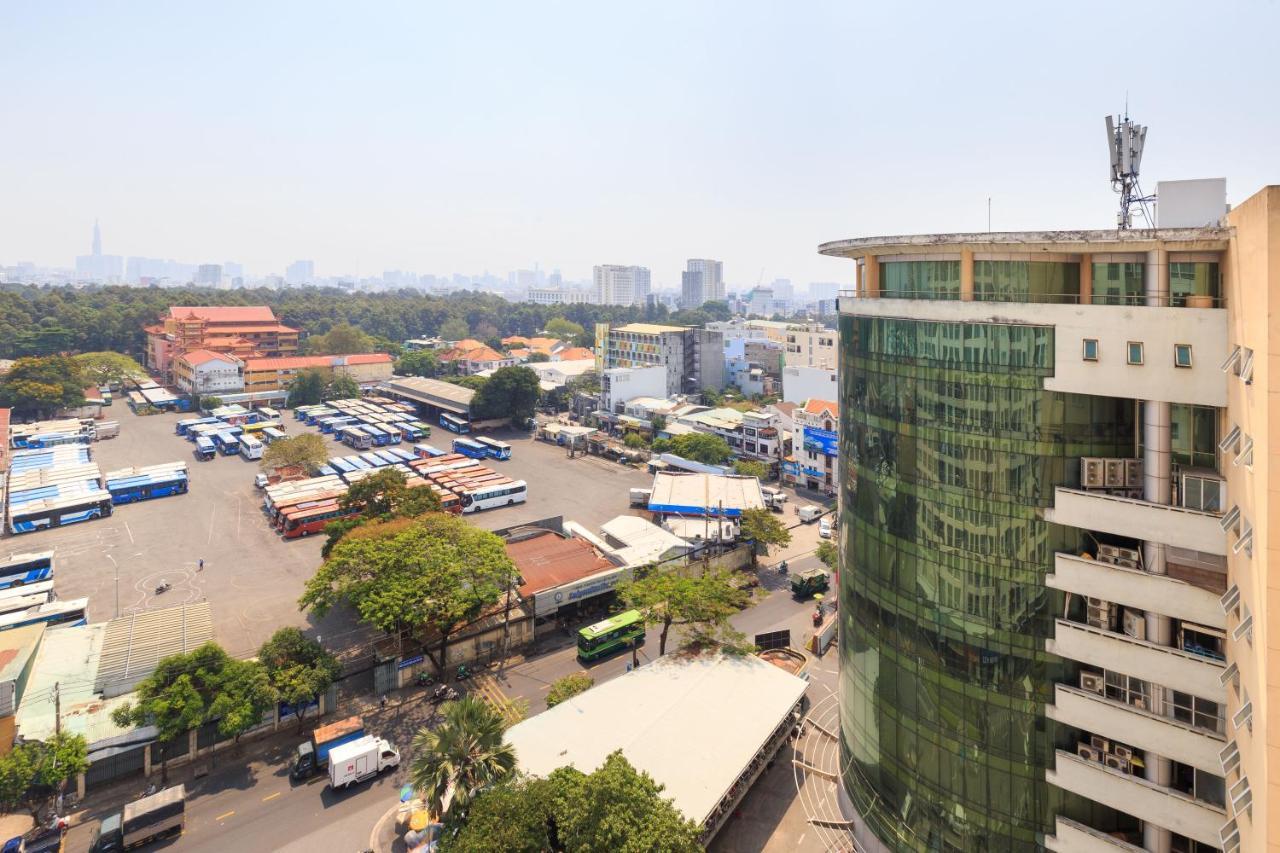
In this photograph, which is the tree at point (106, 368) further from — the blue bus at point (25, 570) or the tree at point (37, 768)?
the tree at point (37, 768)

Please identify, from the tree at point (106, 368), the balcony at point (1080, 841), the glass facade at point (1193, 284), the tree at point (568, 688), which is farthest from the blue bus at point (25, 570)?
the tree at point (106, 368)

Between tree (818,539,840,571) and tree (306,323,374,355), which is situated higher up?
tree (306,323,374,355)

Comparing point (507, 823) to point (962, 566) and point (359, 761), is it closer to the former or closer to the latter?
point (359, 761)

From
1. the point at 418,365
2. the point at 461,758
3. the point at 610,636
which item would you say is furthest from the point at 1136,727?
the point at 418,365

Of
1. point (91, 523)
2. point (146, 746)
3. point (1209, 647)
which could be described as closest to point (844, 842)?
point (1209, 647)

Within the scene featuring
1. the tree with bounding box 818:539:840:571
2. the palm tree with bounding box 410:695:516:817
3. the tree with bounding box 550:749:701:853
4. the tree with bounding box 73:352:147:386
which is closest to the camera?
the tree with bounding box 550:749:701:853

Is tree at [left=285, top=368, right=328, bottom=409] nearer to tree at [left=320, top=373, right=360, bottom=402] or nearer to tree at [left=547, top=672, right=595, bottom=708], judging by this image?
tree at [left=320, top=373, right=360, bottom=402]

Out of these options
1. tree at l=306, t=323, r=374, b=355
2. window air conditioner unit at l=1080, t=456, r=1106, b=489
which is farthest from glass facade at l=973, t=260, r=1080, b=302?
tree at l=306, t=323, r=374, b=355
